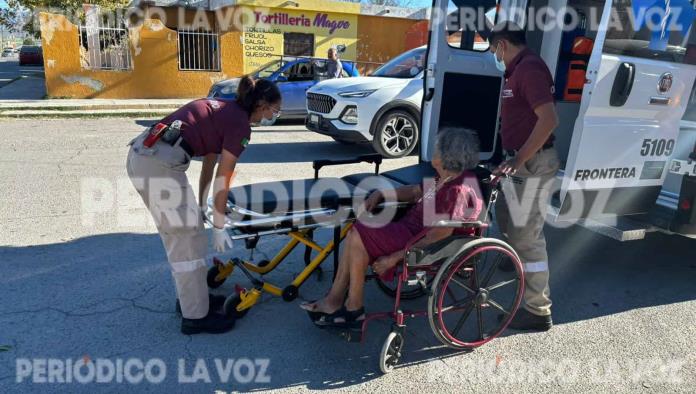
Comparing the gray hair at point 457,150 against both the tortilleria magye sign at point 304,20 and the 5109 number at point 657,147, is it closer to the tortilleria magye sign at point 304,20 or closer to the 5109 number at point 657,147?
the 5109 number at point 657,147

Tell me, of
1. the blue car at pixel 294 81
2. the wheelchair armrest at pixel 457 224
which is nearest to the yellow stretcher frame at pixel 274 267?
the wheelchair armrest at pixel 457 224

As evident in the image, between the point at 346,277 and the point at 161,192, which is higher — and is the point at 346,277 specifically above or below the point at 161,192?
below

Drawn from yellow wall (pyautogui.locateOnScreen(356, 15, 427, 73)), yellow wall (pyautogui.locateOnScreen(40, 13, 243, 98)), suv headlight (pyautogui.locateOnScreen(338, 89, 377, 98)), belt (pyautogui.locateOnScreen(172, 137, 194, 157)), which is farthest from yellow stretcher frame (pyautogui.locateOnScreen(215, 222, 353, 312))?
yellow wall (pyautogui.locateOnScreen(356, 15, 427, 73))

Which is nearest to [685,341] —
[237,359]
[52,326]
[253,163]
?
[237,359]

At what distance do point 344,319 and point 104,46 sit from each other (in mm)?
14974

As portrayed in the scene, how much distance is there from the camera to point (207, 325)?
10.6 ft

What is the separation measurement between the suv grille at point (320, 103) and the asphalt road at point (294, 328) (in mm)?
3677

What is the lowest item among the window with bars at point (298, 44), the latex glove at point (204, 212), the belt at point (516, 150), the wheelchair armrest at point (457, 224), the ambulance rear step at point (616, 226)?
the ambulance rear step at point (616, 226)

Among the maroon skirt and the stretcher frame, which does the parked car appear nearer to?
the stretcher frame

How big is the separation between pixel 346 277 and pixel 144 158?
Answer: 141cm

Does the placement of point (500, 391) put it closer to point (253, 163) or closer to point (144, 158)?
point (144, 158)

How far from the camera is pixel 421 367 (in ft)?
9.92

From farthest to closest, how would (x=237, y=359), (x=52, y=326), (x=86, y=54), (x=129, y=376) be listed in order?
(x=86, y=54) < (x=52, y=326) < (x=237, y=359) < (x=129, y=376)

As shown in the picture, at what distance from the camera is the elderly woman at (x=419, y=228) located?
2.97 meters
